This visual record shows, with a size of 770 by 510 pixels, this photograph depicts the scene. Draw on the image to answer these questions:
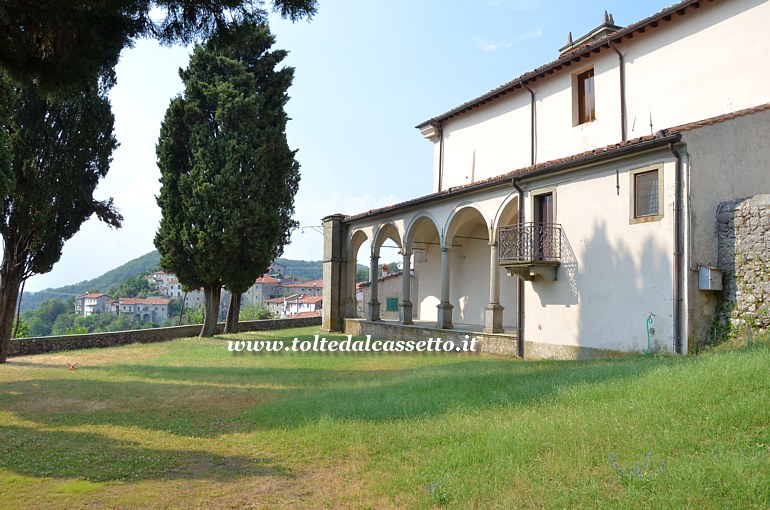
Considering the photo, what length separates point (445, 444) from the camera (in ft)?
18.4

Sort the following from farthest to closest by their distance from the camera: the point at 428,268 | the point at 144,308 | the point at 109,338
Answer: the point at 144,308 → the point at 428,268 → the point at 109,338

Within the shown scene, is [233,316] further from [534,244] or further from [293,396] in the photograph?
[293,396]

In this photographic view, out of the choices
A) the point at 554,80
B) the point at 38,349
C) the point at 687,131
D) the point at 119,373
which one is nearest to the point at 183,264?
the point at 38,349

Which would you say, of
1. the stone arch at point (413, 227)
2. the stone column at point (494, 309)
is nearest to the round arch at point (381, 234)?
the stone arch at point (413, 227)

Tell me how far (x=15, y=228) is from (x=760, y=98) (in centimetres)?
1962

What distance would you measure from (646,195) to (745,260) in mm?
2191

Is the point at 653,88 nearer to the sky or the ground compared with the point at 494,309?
nearer to the sky

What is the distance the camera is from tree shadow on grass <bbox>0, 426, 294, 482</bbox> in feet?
17.6

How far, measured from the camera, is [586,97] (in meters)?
16.6

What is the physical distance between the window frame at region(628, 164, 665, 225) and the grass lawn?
4.13 meters

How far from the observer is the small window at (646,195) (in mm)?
11195

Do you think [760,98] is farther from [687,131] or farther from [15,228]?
[15,228]

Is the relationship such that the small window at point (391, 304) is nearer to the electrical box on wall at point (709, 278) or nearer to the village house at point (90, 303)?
the electrical box on wall at point (709, 278)

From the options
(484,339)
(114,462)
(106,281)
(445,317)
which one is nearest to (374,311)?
(445,317)
